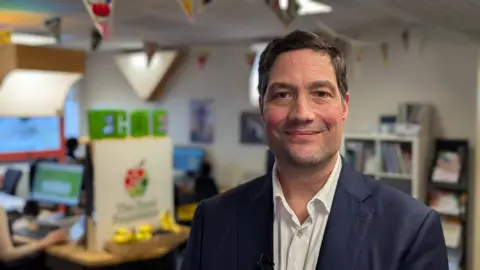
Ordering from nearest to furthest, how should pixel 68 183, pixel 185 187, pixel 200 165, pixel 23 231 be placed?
pixel 23 231, pixel 68 183, pixel 185 187, pixel 200 165

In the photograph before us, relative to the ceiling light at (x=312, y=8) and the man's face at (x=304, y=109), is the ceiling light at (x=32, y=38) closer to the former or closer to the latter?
the ceiling light at (x=312, y=8)

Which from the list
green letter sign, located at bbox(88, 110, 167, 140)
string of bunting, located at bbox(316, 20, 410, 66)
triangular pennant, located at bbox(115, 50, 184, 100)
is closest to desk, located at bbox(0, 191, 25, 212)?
green letter sign, located at bbox(88, 110, 167, 140)

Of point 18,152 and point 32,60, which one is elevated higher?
point 32,60

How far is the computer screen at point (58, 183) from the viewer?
3990 mm

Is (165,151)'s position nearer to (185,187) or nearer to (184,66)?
(185,187)

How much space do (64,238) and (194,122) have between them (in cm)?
348

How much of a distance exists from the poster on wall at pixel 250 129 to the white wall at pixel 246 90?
8 centimetres

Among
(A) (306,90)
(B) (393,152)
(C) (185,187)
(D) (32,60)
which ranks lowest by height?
(C) (185,187)

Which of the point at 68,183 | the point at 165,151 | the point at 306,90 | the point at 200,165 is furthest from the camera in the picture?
the point at 200,165

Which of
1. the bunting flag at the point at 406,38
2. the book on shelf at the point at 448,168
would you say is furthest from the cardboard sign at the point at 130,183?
the bunting flag at the point at 406,38

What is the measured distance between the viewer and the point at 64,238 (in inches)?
126

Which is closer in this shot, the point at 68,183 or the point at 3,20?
the point at 68,183

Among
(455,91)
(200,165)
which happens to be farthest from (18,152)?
(455,91)

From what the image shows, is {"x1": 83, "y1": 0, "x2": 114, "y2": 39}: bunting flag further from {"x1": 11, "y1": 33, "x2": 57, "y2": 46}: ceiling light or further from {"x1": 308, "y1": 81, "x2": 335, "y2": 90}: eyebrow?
{"x1": 11, "y1": 33, "x2": 57, "y2": 46}: ceiling light
